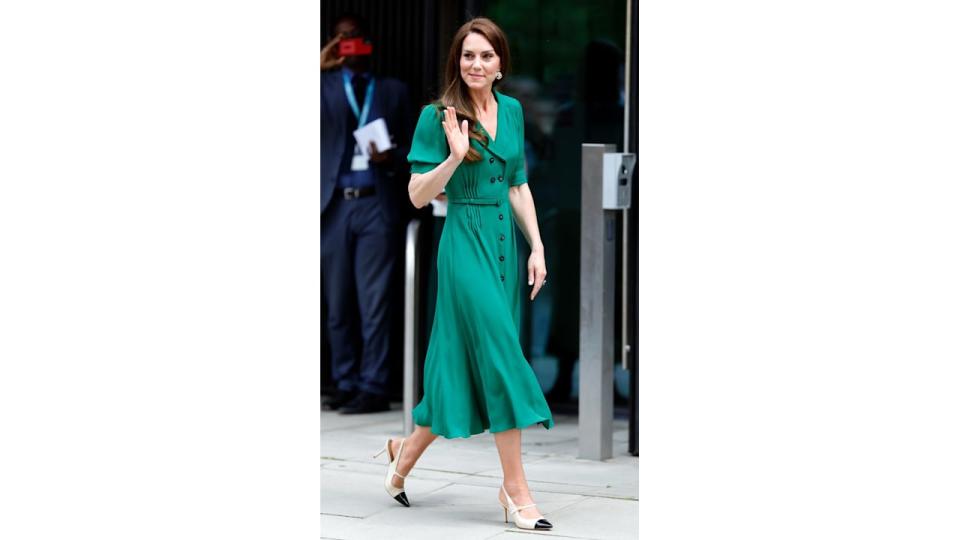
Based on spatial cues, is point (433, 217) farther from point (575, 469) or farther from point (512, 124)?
point (512, 124)

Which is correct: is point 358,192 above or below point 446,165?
below

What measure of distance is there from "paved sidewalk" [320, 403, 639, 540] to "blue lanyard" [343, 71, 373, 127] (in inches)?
63.2

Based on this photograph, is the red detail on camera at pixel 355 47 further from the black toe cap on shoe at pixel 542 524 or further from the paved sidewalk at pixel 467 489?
the black toe cap on shoe at pixel 542 524

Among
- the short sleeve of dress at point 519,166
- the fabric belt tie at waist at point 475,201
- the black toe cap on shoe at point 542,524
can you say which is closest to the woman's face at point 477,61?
the short sleeve of dress at point 519,166

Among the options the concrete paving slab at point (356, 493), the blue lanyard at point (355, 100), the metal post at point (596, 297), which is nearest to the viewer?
the concrete paving slab at point (356, 493)

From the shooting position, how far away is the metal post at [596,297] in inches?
255

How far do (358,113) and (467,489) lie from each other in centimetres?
273

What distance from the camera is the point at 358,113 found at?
8094 mm

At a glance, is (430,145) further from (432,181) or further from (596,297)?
(596,297)

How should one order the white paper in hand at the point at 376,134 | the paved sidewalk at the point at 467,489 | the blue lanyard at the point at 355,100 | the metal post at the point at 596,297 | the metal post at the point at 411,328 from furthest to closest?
the blue lanyard at the point at 355,100 < the white paper in hand at the point at 376,134 < the metal post at the point at 411,328 < the metal post at the point at 596,297 < the paved sidewalk at the point at 467,489

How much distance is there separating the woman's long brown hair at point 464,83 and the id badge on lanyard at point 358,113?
8.98 feet

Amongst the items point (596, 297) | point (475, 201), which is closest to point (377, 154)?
point (596, 297)

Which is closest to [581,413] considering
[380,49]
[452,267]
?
[452,267]

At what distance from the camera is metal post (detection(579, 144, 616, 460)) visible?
649cm
